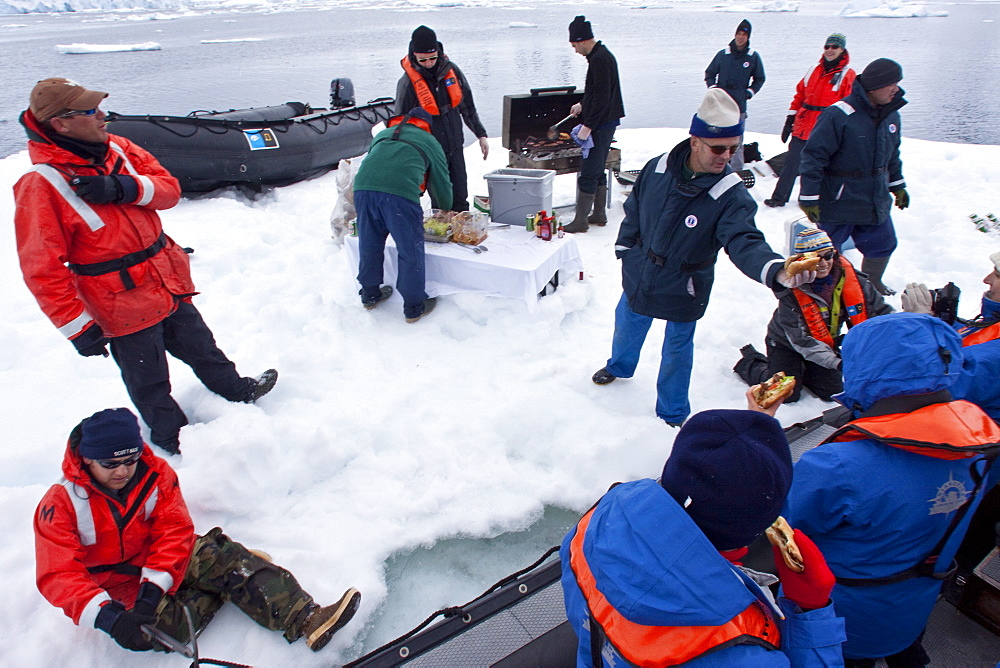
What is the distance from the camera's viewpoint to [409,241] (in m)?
3.78

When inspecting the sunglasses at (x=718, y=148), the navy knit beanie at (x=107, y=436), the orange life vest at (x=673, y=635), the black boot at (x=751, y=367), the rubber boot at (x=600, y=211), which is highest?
the sunglasses at (x=718, y=148)

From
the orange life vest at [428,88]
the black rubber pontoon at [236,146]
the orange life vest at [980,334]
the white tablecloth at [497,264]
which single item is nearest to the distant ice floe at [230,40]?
the black rubber pontoon at [236,146]

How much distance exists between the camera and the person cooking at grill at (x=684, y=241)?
231 cm

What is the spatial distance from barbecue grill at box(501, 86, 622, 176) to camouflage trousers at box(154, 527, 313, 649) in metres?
4.51

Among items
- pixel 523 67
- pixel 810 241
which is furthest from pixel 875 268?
pixel 523 67

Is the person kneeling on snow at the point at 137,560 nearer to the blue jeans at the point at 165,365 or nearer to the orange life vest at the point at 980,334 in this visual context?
the blue jeans at the point at 165,365

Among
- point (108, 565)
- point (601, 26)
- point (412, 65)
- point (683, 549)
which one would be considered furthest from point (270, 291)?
point (601, 26)

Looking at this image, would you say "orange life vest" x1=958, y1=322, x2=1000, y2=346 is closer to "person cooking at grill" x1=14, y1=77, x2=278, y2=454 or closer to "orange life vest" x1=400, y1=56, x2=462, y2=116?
"person cooking at grill" x1=14, y1=77, x2=278, y2=454

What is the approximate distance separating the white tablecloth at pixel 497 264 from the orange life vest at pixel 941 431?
2.56 meters

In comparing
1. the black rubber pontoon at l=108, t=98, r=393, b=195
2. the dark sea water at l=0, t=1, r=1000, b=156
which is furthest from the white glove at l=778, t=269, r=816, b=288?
the dark sea water at l=0, t=1, r=1000, b=156

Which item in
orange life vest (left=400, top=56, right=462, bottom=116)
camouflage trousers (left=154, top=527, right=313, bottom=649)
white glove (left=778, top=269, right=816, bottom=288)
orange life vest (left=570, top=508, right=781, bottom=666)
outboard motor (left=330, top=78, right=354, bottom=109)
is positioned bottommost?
camouflage trousers (left=154, top=527, right=313, bottom=649)

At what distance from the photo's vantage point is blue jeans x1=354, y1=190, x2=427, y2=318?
145 inches

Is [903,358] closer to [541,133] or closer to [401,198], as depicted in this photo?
[401,198]

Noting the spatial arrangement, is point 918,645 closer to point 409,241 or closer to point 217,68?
point 409,241
